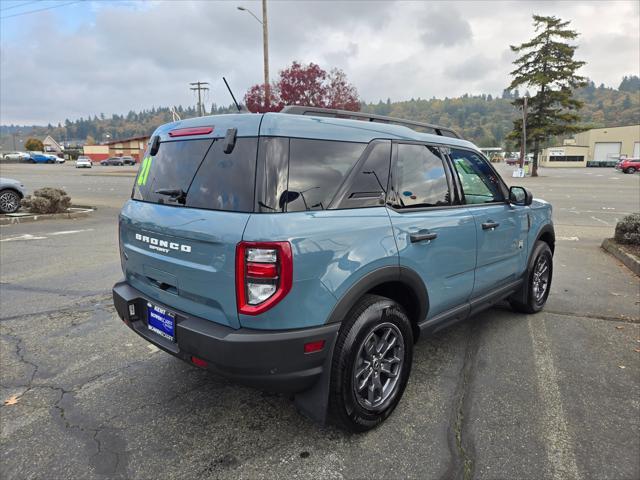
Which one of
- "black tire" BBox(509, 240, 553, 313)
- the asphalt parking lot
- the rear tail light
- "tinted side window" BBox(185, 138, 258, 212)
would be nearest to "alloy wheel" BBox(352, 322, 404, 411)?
the asphalt parking lot

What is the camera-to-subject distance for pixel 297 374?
219cm

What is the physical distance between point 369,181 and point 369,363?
112 centimetres

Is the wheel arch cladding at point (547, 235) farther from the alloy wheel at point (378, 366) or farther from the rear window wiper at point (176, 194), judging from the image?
the rear window wiper at point (176, 194)

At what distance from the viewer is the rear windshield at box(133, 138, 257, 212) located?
2.23m

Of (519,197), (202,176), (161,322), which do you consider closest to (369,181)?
(202,176)

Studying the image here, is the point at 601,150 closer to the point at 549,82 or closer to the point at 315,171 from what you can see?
the point at 549,82

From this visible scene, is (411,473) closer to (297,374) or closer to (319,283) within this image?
(297,374)

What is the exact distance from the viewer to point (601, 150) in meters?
78.4

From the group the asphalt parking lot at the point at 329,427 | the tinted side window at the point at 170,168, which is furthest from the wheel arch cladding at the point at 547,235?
the tinted side window at the point at 170,168

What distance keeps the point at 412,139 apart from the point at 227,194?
1.42 m

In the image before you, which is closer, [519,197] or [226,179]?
[226,179]

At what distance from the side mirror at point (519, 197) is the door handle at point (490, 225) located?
0.51m

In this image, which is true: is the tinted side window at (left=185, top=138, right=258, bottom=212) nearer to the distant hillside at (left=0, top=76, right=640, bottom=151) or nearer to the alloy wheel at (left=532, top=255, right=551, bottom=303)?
the alloy wheel at (left=532, top=255, right=551, bottom=303)

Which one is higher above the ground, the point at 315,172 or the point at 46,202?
the point at 315,172
